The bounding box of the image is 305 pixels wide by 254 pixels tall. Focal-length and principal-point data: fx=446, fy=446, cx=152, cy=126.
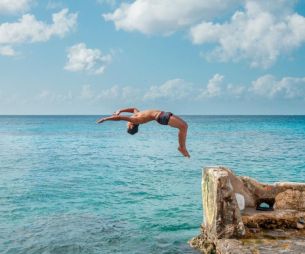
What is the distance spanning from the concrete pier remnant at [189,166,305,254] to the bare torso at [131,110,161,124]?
203cm

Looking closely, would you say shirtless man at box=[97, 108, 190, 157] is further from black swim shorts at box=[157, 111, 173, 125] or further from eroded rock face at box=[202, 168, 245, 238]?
eroded rock face at box=[202, 168, 245, 238]

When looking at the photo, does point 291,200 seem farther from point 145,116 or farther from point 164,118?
point 145,116

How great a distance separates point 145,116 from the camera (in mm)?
9914

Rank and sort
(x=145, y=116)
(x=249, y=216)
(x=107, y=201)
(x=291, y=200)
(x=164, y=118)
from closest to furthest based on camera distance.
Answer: (x=164, y=118) → (x=145, y=116) → (x=249, y=216) → (x=291, y=200) → (x=107, y=201)

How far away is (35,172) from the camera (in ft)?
102

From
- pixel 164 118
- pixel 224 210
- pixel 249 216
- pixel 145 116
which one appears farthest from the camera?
pixel 249 216

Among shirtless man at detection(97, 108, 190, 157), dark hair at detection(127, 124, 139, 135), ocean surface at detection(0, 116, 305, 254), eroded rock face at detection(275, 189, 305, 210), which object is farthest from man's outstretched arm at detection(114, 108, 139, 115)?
ocean surface at detection(0, 116, 305, 254)

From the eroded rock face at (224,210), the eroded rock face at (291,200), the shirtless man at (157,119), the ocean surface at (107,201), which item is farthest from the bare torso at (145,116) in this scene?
the ocean surface at (107,201)

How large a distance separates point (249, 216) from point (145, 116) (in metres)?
3.50

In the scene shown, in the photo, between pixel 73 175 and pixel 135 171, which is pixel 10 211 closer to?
pixel 73 175

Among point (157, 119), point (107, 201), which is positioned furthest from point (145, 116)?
point (107, 201)

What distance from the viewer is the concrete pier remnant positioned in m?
9.58

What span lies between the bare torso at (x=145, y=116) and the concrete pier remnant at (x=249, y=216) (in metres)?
2.03

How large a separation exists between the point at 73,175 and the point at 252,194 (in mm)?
19634
